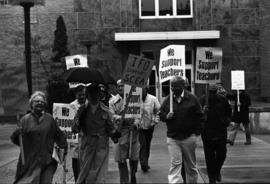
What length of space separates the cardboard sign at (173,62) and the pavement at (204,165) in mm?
1954

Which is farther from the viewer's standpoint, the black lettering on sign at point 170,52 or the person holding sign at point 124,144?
the black lettering on sign at point 170,52

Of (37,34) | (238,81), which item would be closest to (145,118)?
(238,81)

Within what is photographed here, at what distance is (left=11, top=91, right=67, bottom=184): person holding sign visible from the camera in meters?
7.13

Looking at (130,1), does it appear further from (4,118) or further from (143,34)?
(4,118)

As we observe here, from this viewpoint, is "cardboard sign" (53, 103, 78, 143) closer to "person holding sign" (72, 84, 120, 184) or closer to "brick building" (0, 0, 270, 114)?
"person holding sign" (72, 84, 120, 184)

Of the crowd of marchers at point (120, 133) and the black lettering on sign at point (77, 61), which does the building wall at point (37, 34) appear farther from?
the crowd of marchers at point (120, 133)

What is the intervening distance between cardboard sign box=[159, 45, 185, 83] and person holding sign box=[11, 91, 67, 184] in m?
3.96

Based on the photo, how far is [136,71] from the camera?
977 cm

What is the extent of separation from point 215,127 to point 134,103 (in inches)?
61.0

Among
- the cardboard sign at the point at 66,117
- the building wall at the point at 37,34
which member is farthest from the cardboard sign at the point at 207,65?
the building wall at the point at 37,34

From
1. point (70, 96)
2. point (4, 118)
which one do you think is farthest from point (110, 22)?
point (70, 96)

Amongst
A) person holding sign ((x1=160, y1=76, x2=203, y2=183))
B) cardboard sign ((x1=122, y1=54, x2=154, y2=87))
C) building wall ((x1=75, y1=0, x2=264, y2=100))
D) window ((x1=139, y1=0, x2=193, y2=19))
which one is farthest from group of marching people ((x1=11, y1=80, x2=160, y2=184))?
window ((x1=139, y1=0, x2=193, y2=19))

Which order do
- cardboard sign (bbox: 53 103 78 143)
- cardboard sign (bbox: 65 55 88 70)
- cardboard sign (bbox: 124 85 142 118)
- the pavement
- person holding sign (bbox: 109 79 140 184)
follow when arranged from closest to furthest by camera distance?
person holding sign (bbox: 109 79 140 184) → cardboard sign (bbox: 53 103 78 143) → cardboard sign (bbox: 124 85 142 118) → the pavement → cardboard sign (bbox: 65 55 88 70)

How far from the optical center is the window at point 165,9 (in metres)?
30.0
